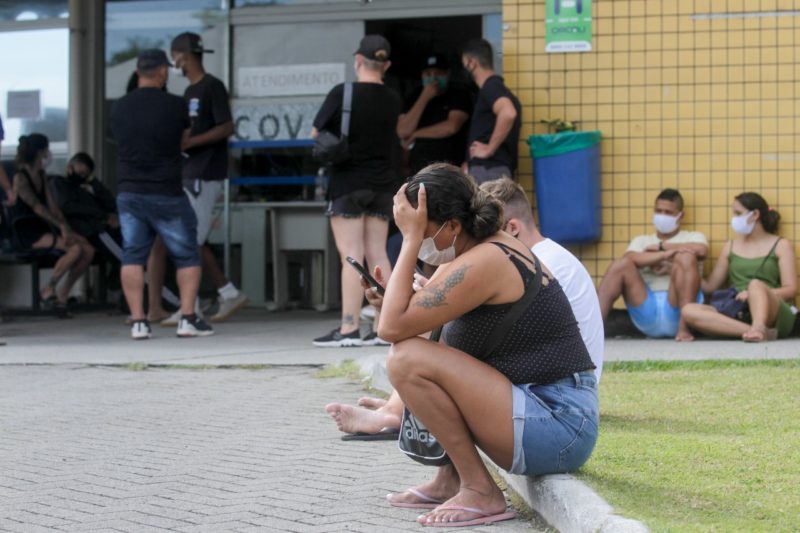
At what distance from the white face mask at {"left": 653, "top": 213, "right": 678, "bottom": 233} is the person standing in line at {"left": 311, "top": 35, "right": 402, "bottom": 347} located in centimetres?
199

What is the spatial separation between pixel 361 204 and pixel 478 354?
4.78m

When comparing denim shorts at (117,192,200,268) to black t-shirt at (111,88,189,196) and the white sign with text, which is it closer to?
black t-shirt at (111,88,189,196)

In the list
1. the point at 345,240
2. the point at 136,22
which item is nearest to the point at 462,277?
the point at 345,240

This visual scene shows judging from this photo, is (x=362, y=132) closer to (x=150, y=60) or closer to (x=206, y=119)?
(x=150, y=60)

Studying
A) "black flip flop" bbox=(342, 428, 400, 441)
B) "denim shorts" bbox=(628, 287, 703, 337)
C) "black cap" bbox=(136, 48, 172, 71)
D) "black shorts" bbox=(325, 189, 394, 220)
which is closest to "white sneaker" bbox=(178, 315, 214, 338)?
"black shorts" bbox=(325, 189, 394, 220)

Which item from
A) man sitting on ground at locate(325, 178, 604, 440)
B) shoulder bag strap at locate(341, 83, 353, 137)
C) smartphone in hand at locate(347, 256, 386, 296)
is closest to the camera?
smartphone in hand at locate(347, 256, 386, 296)

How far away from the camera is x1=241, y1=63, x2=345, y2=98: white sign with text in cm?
1305

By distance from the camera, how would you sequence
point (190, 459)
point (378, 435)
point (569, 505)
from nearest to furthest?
point (569, 505) → point (190, 459) → point (378, 435)

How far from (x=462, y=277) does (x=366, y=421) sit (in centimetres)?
144

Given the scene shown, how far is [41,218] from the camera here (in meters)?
12.8

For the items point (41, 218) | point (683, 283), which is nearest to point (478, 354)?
point (683, 283)

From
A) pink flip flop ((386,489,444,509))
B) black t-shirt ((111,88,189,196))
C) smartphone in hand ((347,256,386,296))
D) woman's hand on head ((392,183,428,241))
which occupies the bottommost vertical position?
pink flip flop ((386,489,444,509))

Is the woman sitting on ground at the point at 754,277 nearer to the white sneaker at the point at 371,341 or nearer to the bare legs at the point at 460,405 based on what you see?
the white sneaker at the point at 371,341

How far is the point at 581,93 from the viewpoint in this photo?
999 centimetres
